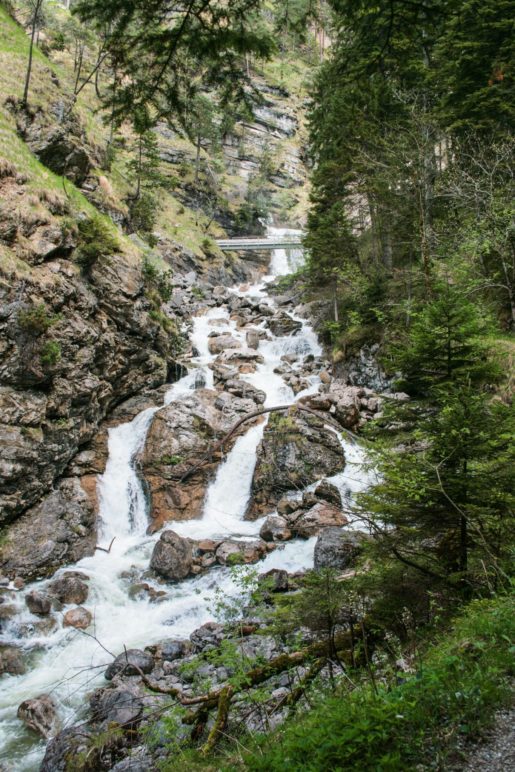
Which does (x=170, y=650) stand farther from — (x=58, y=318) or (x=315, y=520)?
(x=58, y=318)

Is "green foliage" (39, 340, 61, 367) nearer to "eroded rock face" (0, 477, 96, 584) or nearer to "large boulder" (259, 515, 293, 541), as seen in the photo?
"eroded rock face" (0, 477, 96, 584)

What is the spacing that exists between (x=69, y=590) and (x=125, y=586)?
1.48m

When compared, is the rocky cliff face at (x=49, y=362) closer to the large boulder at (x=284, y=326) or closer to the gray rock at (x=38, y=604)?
the gray rock at (x=38, y=604)

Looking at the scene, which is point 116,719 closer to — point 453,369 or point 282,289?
point 453,369

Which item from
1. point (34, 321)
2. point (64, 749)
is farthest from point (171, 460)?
point (64, 749)

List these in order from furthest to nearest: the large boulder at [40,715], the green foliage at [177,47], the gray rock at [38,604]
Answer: the gray rock at [38,604], the large boulder at [40,715], the green foliage at [177,47]

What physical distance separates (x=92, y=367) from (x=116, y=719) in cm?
1232

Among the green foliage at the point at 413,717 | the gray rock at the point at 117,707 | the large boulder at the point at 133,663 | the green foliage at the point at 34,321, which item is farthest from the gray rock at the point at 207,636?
the green foliage at the point at 34,321

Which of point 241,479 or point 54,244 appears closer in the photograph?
point 54,244

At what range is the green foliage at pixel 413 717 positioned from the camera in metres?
2.66

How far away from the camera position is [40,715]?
7789mm

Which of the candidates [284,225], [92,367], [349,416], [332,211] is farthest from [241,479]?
[284,225]

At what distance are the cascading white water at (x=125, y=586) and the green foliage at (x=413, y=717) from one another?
1.85 metres

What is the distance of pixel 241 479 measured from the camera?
17344 mm
